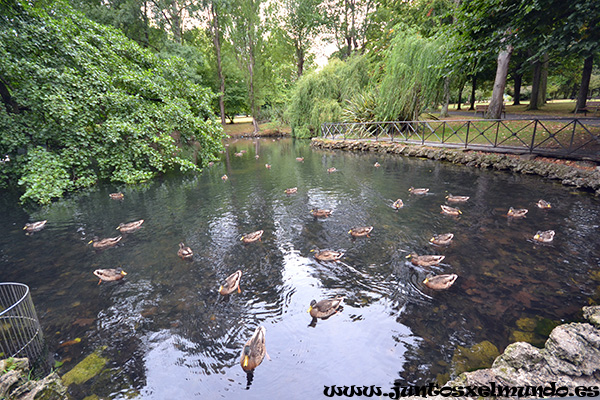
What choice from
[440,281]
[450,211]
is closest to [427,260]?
[440,281]

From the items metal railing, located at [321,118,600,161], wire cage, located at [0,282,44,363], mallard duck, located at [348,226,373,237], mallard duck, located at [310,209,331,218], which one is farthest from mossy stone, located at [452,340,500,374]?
metal railing, located at [321,118,600,161]

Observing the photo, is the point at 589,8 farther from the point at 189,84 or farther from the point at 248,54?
the point at 248,54

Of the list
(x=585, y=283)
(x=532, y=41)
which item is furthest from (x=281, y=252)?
(x=532, y=41)

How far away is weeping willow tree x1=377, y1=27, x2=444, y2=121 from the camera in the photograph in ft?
62.0

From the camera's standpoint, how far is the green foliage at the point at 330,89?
28250 millimetres

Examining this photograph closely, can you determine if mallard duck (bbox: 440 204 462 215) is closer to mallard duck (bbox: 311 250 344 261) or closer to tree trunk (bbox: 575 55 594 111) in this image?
mallard duck (bbox: 311 250 344 261)

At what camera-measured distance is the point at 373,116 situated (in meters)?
24.3

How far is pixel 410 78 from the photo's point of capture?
790 inches

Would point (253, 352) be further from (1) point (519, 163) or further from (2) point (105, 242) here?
(1) point (519, 163)

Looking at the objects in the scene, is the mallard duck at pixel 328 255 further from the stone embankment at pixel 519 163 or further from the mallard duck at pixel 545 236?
the stone embankment at pixel 519 163

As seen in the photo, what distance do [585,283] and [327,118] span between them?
25.6 metres

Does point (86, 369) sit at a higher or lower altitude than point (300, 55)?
lower

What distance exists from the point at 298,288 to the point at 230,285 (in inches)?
50.4

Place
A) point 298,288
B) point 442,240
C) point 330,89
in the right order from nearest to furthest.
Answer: point 298,288, point 442,240, point 330,89
